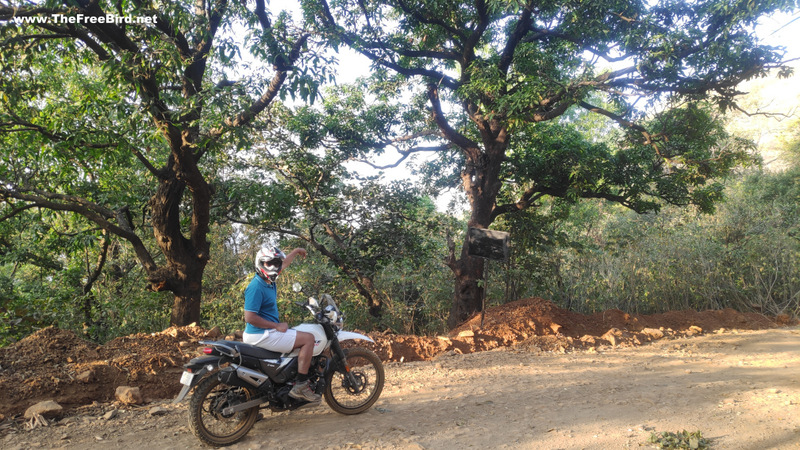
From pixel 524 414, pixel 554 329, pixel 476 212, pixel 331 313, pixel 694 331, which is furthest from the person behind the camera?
pixel 476 212

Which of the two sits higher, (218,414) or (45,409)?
(45,409)

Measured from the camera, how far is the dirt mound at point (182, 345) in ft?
16.3

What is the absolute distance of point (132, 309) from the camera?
991 cm

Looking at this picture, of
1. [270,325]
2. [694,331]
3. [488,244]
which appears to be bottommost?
[694,331]

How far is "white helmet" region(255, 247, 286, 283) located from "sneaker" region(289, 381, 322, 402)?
972 millimetres

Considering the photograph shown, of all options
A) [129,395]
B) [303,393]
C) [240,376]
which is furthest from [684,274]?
[129,395]

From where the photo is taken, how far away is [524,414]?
4.74 m

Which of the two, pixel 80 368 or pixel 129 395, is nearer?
pixel 129 395

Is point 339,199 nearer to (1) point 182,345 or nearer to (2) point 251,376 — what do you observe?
(1) point 182,345

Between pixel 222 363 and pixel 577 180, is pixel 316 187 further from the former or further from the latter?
pixel 222 363

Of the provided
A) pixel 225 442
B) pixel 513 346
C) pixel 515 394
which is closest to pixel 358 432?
pixel 225 442

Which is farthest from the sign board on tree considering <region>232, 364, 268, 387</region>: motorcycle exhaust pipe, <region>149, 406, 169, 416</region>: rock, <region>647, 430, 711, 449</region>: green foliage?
<region>149, 406, 169, 416</region>: rock

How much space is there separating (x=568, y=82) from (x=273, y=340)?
6922 mm

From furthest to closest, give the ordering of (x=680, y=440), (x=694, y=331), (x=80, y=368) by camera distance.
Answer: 1. (x=694, y=331)
2. (x=80, y=368)
3. (x=680, y=440)
